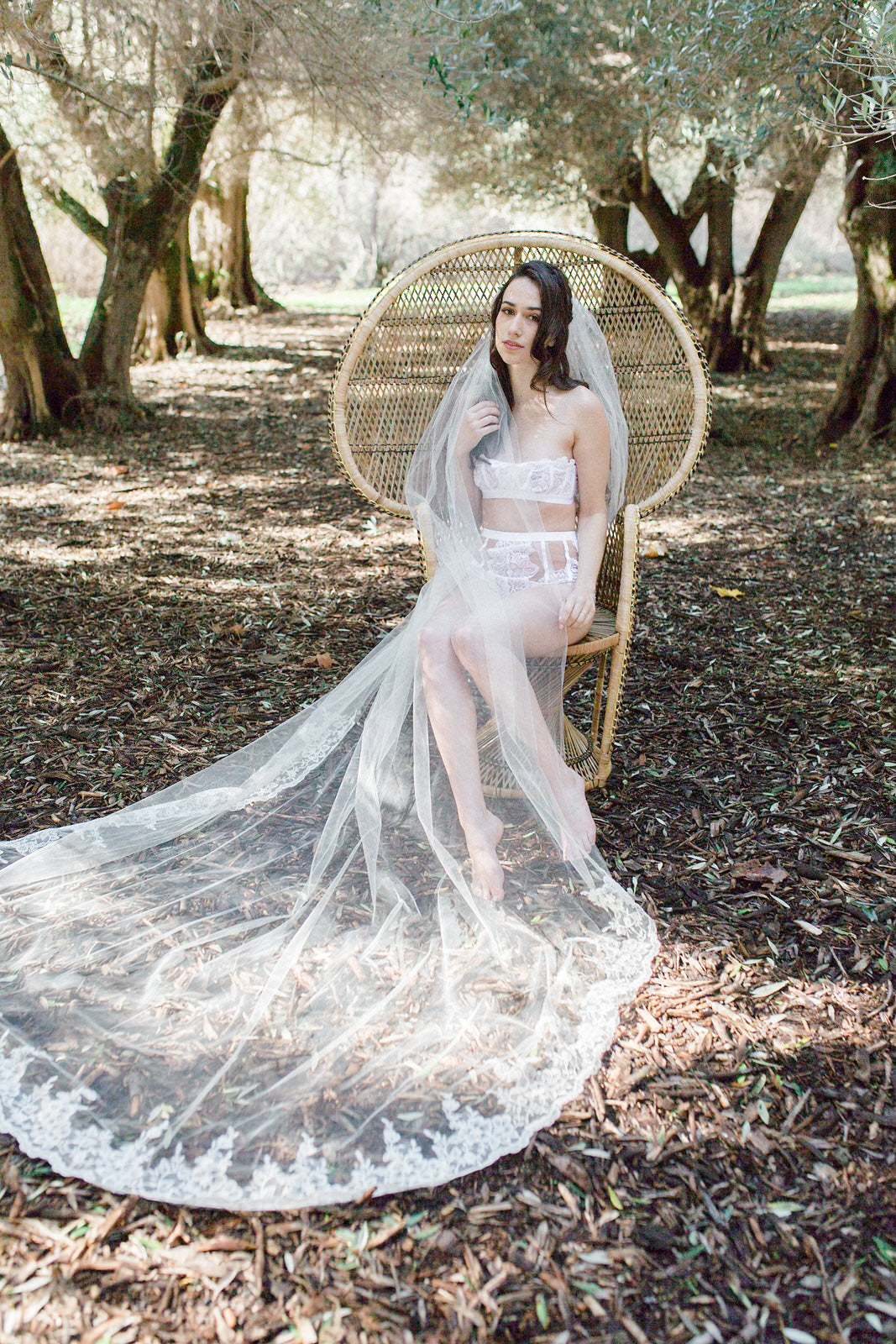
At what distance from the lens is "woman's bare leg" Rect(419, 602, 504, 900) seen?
2471 mm

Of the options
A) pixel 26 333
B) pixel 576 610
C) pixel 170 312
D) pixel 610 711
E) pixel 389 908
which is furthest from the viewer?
pixel 170 312

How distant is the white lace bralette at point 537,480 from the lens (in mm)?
2861

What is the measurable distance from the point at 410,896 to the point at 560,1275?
912 mm

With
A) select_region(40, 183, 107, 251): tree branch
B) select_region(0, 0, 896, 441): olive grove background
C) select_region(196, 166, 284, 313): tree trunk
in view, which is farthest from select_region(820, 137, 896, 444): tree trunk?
select_region(196, 166, 284, 313): tree trunk

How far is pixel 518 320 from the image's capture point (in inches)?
108

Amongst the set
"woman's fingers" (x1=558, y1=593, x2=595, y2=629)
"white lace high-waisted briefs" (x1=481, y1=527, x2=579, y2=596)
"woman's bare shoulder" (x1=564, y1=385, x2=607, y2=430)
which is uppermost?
"woman's bare shoulder" (x1=564, y1=385, x2=607, y2=430)

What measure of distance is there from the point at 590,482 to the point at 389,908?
50.8 inches

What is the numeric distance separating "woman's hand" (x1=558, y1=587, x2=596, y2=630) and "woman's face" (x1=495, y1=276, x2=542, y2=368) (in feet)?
2.18

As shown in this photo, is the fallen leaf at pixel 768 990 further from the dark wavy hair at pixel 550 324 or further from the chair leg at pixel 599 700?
the dark wavy hair at pixel 550 324

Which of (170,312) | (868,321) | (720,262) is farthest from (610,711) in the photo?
(170,312)

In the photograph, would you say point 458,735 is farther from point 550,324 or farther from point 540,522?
point 550,324

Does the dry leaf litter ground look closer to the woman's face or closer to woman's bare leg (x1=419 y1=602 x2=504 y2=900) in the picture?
woman's bare leg (x1=419 y1=602 x2=504 y2=900)

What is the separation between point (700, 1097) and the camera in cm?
196

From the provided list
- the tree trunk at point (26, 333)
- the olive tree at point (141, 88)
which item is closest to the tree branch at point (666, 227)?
the olive tree at point (141, 88)
